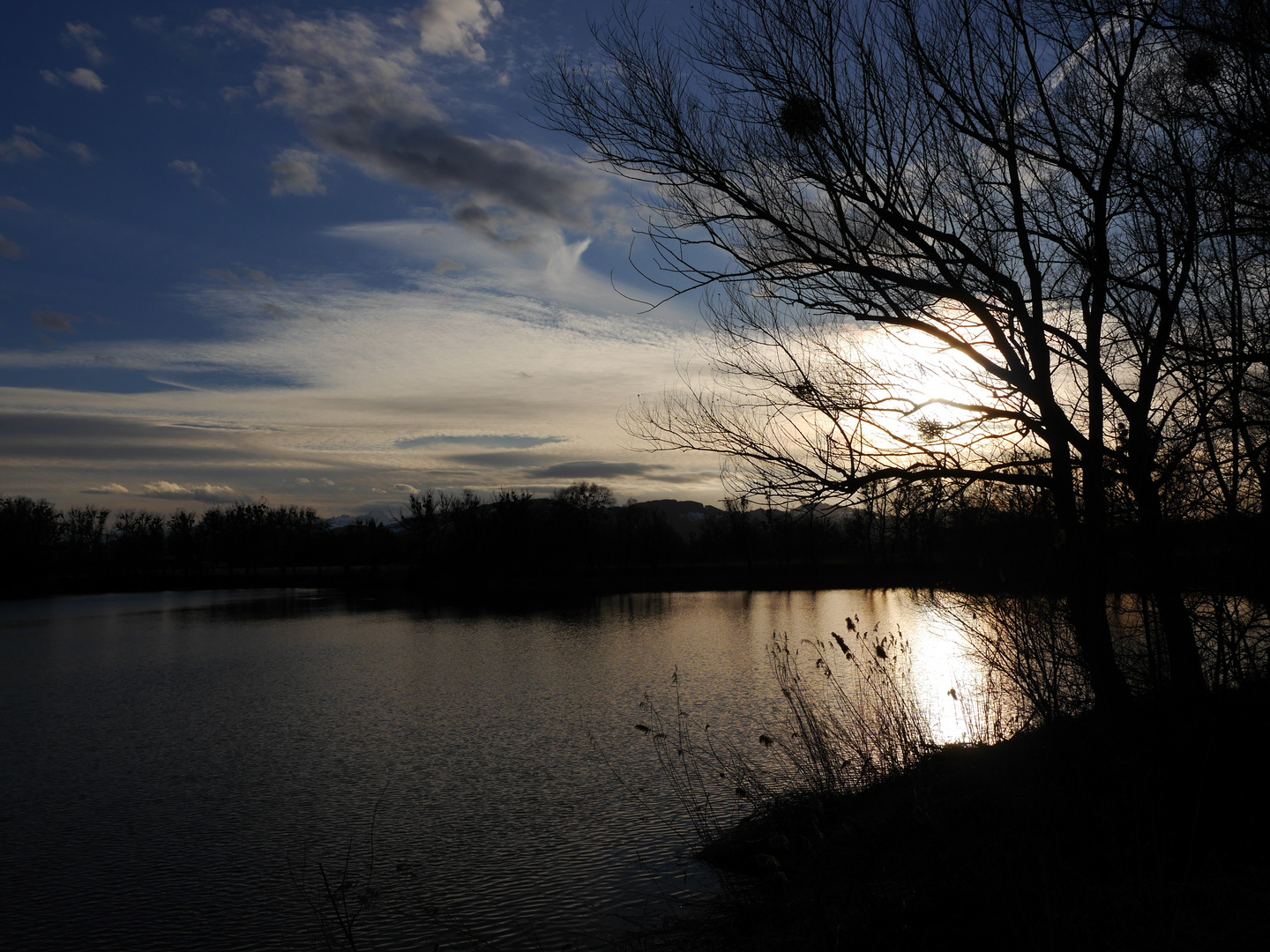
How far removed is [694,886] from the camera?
6.82 m

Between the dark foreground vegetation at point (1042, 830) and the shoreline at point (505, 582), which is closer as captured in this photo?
the dark foreground vegetation at point (1042, 830)

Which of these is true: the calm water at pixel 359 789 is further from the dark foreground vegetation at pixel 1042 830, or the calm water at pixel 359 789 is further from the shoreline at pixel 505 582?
the shoreline at pixel 505 582

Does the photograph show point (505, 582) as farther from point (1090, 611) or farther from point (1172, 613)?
point (1172, 613)

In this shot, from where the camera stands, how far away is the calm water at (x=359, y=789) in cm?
686

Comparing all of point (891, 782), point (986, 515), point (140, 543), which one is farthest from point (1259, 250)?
point (140, 543)

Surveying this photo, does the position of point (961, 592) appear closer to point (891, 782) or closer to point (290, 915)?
point (891, 782)

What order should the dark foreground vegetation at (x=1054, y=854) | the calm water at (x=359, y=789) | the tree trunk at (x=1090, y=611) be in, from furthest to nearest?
the calm water at (x=359, y=789) < the tree trunk at (x=1090, y=611) < the dark foreground vegetation at (x=1054, y=854)

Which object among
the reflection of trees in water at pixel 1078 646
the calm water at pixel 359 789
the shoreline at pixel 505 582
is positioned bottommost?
the calm water at pixel 359 789

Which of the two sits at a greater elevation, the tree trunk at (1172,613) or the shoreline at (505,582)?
A: the tree trunk at (1172,613)

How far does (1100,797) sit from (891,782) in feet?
7.55

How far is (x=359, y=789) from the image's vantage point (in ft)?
34.1

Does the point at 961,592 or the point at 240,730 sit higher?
the point at 961,592

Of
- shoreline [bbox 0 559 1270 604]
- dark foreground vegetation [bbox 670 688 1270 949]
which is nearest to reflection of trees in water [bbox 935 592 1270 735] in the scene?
dark foreground vegetation [bbox 670 688 1270 949]


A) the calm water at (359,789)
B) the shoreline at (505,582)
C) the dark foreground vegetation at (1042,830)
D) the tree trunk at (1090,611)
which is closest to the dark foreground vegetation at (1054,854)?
the dark foreground vegetation at (1042,830)
